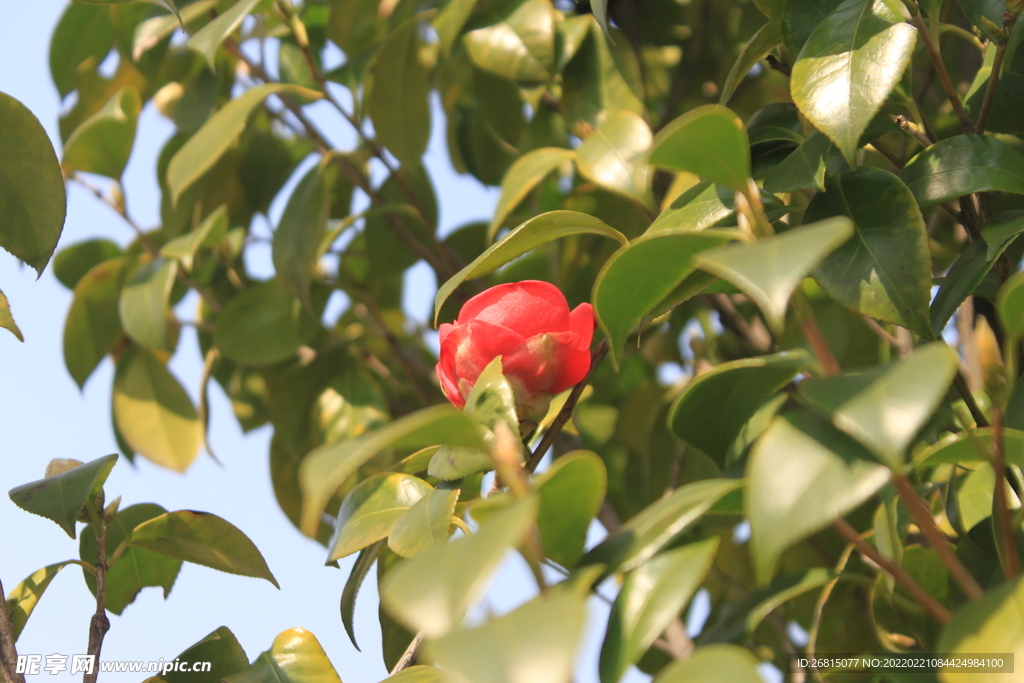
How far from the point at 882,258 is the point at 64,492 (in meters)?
0.51

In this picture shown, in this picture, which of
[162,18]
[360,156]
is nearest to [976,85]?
[360,156]

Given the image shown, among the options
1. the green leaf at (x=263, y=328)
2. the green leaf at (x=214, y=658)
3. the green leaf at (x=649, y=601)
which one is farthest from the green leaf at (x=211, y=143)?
the green leaf at (x=649, y=601)

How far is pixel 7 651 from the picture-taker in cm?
50

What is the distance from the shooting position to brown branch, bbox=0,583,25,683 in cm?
49

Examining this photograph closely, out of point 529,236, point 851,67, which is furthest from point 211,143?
point 851,67

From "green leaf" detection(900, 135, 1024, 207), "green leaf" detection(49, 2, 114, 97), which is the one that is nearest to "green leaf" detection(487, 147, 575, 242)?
"green leaf" detection(900, 135, 1024, 207)

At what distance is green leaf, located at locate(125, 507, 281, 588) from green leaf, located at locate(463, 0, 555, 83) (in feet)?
1.78

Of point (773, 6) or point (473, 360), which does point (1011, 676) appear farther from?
point (773, 6)

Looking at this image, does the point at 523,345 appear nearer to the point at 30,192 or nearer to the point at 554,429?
the point at 554,429

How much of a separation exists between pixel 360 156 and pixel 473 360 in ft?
2.62

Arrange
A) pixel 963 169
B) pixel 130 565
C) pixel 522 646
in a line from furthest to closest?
pixel 130 565
pixel 963 169
pixel 522 646

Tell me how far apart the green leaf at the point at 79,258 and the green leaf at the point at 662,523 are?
4.02 ft

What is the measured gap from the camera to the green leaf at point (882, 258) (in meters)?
0.42

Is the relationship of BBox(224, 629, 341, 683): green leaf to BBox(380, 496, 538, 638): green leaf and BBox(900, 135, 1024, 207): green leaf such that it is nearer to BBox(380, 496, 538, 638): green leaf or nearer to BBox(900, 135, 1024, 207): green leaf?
BBox(380, 496, 538, 638): green leaf
